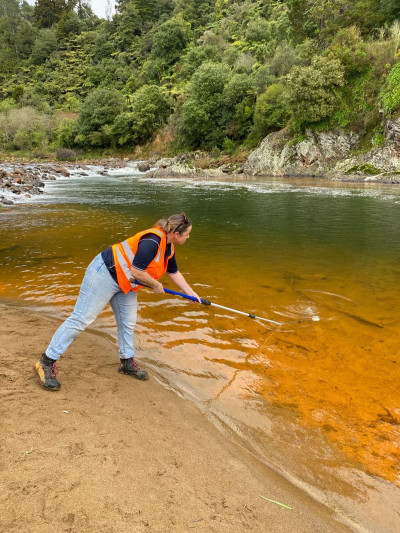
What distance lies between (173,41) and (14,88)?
44.0 meters

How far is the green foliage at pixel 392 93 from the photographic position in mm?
31539

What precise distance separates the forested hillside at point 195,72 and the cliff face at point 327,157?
1402mm

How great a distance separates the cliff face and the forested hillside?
1402 millimetres

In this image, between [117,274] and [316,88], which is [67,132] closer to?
[316,88]

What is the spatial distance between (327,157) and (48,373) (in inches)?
1549

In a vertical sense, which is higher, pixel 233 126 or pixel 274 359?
pixel 233 126

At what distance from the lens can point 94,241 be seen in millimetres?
11055

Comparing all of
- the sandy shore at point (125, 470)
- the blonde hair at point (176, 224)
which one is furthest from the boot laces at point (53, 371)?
the blonde hair at point (176, 224)

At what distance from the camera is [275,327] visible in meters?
5.43

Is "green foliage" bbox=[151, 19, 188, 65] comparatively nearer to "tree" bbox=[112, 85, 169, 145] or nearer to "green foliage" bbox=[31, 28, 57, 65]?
"tree" bbox=[112, 85, 169, 145]

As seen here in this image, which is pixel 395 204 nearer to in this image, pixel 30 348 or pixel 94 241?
pixel 94 241

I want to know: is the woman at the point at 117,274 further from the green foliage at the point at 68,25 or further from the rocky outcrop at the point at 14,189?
the green foliage at the point at 68,25

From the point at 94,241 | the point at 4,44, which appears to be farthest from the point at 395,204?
the point at 4,44

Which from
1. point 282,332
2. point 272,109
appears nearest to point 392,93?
point 272,109
